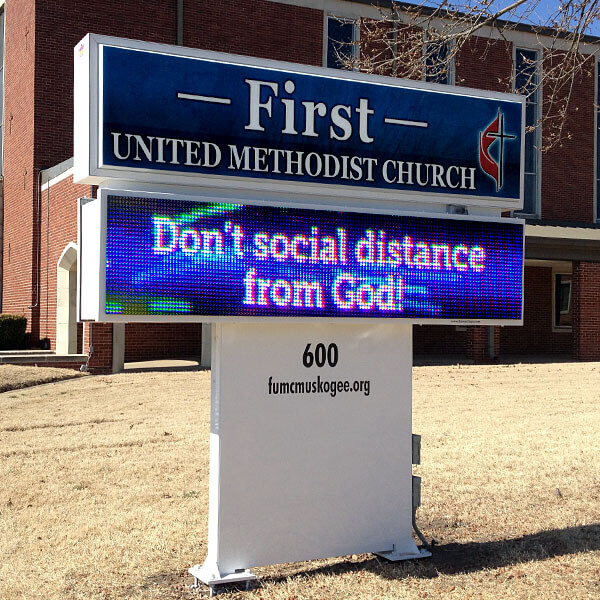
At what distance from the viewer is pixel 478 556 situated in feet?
21.4

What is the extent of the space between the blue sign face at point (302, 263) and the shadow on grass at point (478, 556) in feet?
5.68

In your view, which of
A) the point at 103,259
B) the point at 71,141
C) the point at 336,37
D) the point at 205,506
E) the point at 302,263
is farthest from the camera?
the point at 336,37

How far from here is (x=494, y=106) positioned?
6.77 metres

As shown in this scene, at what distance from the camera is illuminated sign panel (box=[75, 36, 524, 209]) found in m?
5.50

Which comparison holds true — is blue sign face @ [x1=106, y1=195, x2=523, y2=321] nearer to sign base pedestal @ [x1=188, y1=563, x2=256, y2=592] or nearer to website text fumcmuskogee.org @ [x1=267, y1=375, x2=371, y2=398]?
website text fumcmuskogee.org @ [x1=267, y1=375, x2=371, y2=398]

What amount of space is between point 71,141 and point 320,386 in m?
21.4

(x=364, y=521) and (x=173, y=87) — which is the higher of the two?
(x=173, y=87)

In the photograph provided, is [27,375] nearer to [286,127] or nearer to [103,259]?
[286,127]

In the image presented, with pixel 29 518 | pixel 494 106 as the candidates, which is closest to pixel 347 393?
pixel 494 106

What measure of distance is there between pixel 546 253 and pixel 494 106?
64.7 ft

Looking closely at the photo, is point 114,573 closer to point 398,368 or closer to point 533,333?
point 398,368

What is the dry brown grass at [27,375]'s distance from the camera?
1814cm

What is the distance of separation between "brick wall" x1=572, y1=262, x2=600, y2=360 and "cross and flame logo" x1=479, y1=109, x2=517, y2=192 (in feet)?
67.9

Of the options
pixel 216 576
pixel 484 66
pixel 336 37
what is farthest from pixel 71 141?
pixel 216 576
